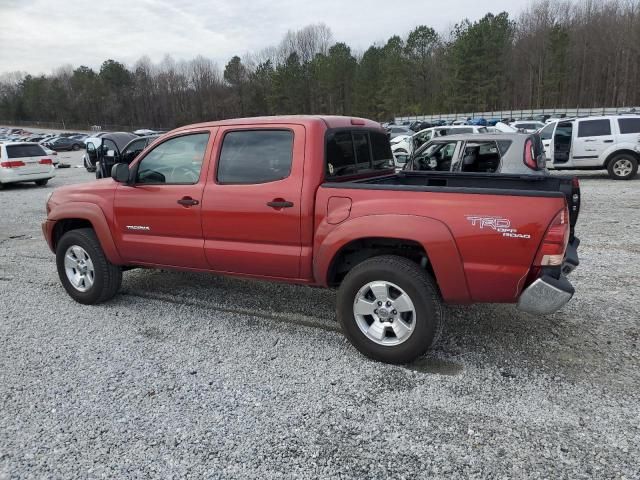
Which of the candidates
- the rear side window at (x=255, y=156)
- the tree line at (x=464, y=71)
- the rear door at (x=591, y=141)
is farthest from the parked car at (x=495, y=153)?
the tree line at (x=464, y=71)

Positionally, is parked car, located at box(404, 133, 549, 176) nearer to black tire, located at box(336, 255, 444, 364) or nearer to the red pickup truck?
the red pickup truck

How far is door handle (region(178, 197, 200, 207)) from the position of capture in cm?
419

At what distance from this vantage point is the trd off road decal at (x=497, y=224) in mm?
3021

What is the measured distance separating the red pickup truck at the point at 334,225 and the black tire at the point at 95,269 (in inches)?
0.6

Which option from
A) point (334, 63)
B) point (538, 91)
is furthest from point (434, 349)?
point (334, 63)

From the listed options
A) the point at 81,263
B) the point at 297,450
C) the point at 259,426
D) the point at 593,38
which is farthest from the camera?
the point at 593,38

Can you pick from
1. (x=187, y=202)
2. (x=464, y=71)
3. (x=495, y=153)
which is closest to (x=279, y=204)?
(x=187, y=202)

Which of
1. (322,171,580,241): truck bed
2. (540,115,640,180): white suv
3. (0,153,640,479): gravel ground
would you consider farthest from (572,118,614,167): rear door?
(322,171,580,241): truck bed

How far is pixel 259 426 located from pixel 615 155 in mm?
14070

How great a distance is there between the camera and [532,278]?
10.2 feet

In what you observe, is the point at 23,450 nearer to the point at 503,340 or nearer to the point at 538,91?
the point at 503,340

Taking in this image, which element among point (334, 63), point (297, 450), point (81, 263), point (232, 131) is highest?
point (334, 63)

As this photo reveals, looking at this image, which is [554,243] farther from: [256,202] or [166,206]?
[166,206]

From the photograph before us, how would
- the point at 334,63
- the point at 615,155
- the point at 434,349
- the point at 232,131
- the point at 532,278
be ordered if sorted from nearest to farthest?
the point at 532,278 → the point at 434,349 → the point at 232,131 → the point at 615,155 → the point at 334,63
